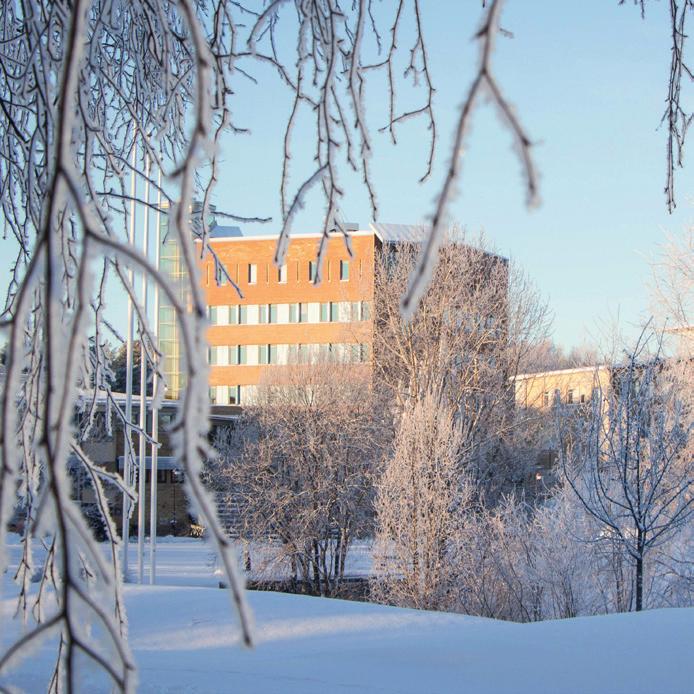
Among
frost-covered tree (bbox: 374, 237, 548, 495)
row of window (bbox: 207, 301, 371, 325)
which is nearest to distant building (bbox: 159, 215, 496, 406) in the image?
row of window (bbox: 207, 301, 371, 325)

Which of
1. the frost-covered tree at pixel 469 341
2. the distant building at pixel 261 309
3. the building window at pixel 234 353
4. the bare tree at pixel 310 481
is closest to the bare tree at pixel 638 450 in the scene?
the bare tree at pixel 310 481

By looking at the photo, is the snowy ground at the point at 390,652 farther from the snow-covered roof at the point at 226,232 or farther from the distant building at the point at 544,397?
the snow-covered roof at the point at 226,232

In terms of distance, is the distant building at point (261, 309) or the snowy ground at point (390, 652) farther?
the distant building at point (261, 309)

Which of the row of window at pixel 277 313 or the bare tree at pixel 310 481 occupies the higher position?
the row of window at pixel 277 313

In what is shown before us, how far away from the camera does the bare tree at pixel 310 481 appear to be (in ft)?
60.2

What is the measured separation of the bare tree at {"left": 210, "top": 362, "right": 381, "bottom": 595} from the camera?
18.4 meters

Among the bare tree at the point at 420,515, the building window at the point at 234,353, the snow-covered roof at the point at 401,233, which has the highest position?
the snow-covered roof at the point at 401,233

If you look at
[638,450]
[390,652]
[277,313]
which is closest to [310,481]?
[638,450]

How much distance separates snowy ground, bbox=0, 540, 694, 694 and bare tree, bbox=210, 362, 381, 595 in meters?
10.6

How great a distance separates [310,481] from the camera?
1911 centimetres

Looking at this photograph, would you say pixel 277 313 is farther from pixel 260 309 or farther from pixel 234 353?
pixel 234 353

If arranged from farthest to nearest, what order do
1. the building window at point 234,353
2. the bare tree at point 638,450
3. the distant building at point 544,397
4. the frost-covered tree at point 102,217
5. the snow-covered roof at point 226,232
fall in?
1. the building window at point 234,353
2. the snow-covered roof at point 226,232
3. the distant building at point 544,397
4. the bare tree at point 638,450
5. the frost-covered tree at point 102,217

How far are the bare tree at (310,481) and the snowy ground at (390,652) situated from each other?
417 inches

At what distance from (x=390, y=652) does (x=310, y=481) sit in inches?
528
